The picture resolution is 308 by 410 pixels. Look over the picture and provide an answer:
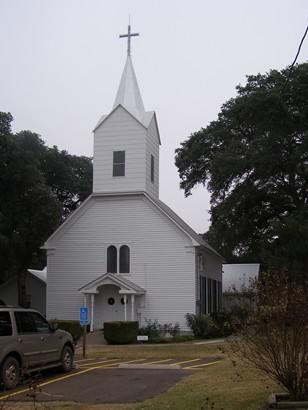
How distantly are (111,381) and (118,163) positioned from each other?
18.5m

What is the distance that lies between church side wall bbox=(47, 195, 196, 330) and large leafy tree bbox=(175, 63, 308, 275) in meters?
5.20

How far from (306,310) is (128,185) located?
21.8 metres

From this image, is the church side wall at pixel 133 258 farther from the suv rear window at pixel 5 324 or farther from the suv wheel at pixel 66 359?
the suv rear window at pixel 5 324

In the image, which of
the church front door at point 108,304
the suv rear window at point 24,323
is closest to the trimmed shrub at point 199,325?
the church front door at point 108,304

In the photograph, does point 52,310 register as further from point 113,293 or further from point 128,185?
point 128,185

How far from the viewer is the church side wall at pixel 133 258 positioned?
2886 cm

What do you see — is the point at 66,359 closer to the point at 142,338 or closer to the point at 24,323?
the point at 24,323

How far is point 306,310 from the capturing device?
9.12 meters

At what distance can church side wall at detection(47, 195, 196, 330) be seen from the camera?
2886 centimetres

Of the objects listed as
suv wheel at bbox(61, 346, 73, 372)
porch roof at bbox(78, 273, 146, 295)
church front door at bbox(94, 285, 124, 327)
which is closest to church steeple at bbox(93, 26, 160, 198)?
porch roof at bbox(78, 273, 146, 295)

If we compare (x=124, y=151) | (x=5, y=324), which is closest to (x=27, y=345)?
(x=5, y=324)

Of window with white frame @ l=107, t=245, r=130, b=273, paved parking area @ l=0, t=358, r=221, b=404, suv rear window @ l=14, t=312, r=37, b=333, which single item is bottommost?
paved parking area @ l=0, t=358, r=221, b=404

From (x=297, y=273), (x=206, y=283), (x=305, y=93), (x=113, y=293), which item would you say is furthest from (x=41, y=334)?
(x=305, y=93)

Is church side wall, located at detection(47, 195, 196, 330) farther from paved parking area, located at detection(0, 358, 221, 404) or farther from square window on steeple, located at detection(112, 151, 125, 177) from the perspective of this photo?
paved parking area, located at detection(0, 358, 221, 404)
